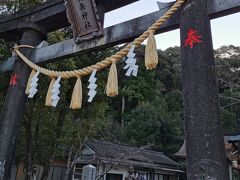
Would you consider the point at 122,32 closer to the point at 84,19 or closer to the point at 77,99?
the point at 84,19

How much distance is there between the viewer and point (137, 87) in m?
33.6

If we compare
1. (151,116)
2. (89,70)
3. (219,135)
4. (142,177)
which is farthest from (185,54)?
(151,116)

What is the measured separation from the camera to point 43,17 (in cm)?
440

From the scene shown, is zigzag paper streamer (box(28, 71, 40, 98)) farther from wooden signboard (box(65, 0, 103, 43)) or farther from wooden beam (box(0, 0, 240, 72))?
wooden signboard (box(65, 0, 103, 43))

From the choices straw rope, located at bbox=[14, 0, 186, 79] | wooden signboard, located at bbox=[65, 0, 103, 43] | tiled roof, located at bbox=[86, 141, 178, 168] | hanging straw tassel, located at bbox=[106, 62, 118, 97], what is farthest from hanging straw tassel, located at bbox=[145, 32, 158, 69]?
tiled roof, located at bbox=[86, 141, 178, 168]

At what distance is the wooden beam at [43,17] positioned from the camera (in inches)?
160

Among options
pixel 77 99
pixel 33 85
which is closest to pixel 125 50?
pixel 77 99

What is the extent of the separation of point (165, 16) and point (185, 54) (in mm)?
494

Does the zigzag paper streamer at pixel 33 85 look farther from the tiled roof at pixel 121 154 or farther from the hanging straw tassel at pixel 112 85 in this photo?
the tiled roof at pixel 121 154

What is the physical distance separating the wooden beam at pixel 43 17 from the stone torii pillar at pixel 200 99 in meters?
1.27

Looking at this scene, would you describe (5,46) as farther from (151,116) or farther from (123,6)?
(151,116)

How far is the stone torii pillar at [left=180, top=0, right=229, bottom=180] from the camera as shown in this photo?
2.39 meters

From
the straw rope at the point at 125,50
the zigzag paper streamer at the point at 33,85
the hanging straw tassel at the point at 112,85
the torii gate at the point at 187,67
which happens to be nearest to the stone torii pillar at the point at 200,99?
the torii gate at the point at 187,67

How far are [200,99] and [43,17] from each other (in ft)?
9.35
